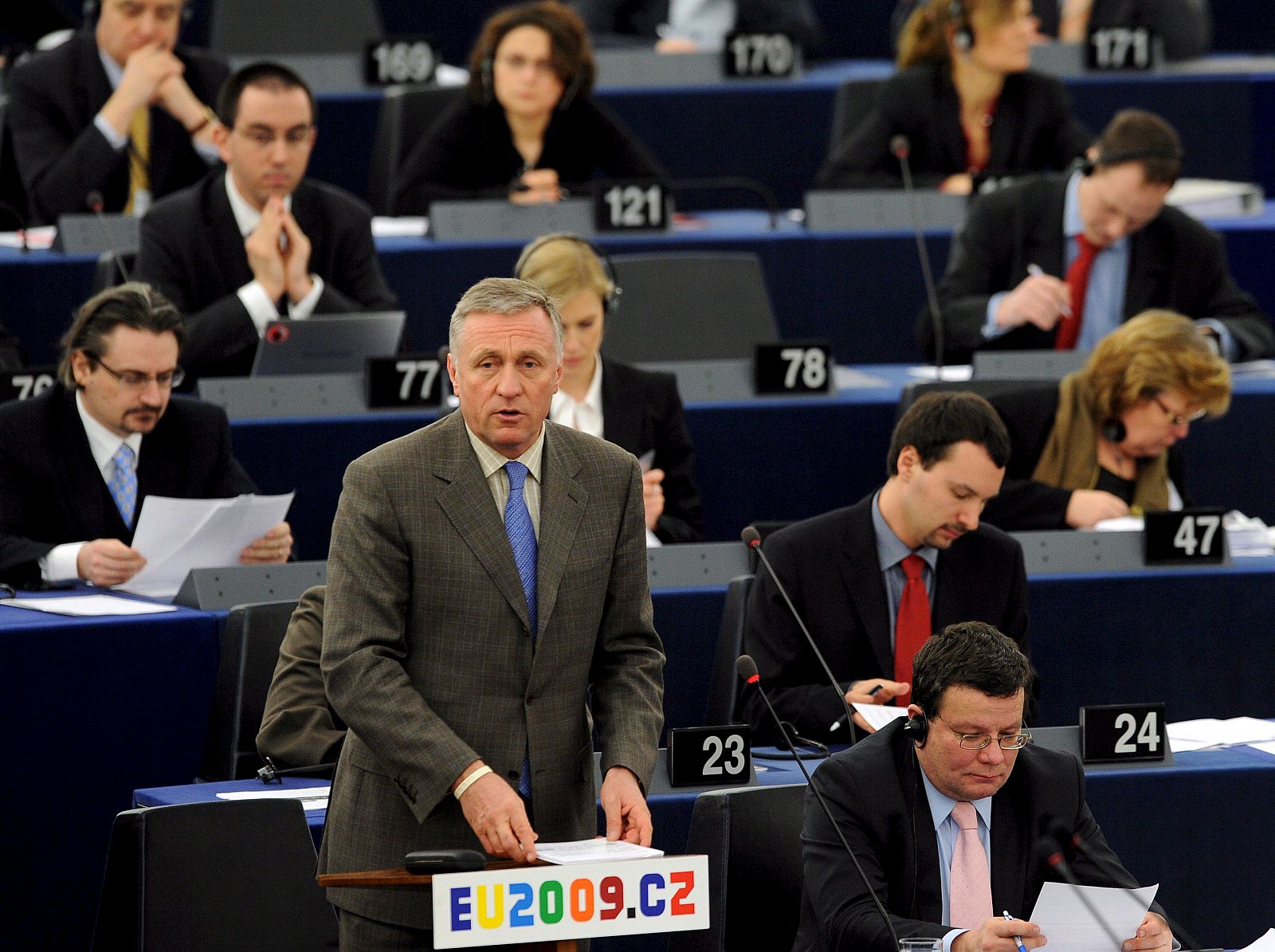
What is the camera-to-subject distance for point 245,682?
11.2ft

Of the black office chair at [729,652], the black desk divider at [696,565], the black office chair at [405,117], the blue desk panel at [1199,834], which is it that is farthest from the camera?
the black office chair at [405,117]

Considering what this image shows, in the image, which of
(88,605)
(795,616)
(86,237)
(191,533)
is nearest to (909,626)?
(795,616)

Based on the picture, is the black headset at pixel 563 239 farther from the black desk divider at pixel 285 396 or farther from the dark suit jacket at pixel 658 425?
the black desk divider at pixel 285 396

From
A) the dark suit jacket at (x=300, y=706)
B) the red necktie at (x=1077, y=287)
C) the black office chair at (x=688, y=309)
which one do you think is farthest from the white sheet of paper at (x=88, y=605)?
the red necktie at (x=1077, y=287)

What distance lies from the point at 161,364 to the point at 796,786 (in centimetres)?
149

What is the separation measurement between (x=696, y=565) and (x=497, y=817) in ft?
5.62

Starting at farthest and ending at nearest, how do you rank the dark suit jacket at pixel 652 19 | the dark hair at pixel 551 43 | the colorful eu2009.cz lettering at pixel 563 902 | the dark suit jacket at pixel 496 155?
the dark suit jacket at pixel 652 19, the dark suit jacket at pixel 496 155, the dark hair at pixel 551 43, the colorful eu2009.cz lettering at pixel 563 902

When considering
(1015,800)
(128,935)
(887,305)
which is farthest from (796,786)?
(887,305)

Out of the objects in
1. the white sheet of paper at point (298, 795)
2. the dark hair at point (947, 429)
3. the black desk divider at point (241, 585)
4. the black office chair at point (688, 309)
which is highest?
the black office chair at point (688, 309)

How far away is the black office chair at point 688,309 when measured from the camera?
5000 millimetres

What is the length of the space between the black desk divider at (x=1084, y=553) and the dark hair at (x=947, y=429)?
52 centimetres

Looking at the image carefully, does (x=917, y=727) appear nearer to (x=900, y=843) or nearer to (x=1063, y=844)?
(x=900, y=843)

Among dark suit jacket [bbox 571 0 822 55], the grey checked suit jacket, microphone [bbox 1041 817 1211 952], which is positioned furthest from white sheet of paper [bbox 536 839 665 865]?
dark suit jacket [bbox 571 0 822 55]

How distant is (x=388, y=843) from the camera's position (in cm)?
235
